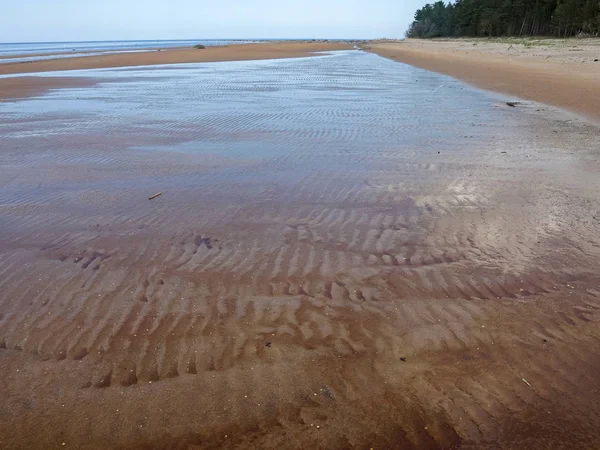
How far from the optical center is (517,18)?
72.1 meters

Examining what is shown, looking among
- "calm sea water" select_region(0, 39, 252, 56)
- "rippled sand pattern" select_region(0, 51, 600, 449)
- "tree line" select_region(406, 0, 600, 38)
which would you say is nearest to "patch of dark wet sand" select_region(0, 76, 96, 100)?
"rippled sand pattern" select_region(0, 51, 600, 449)

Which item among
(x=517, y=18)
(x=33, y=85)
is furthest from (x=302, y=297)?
(x=517, y=18)

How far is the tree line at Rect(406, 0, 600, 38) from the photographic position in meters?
51.8

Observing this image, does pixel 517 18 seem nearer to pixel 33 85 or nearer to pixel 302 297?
pixel 33 85

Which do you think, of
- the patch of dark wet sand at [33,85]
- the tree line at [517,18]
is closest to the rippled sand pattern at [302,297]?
the patch of dark wet sand at [33,85]

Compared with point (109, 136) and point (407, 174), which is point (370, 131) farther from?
point (109, 136)

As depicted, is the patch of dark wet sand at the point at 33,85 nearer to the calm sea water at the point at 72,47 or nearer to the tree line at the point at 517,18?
the calm sea water at the point at 72,47

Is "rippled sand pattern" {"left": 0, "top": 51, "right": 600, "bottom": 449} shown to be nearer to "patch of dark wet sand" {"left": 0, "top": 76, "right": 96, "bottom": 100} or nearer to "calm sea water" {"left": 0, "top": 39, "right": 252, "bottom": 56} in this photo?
"patch of dark wet sand" {"left": 0, "top": 76, "right": 96, "bottom": 100}

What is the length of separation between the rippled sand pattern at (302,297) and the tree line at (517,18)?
183ft

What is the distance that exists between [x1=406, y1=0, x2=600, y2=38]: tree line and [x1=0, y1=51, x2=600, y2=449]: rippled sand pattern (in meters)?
55.7

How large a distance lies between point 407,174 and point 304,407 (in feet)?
17.1

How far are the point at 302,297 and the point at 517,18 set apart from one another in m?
85.4

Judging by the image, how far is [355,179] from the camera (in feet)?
23.0

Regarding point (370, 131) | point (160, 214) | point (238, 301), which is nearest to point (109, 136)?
point (160, 214)
